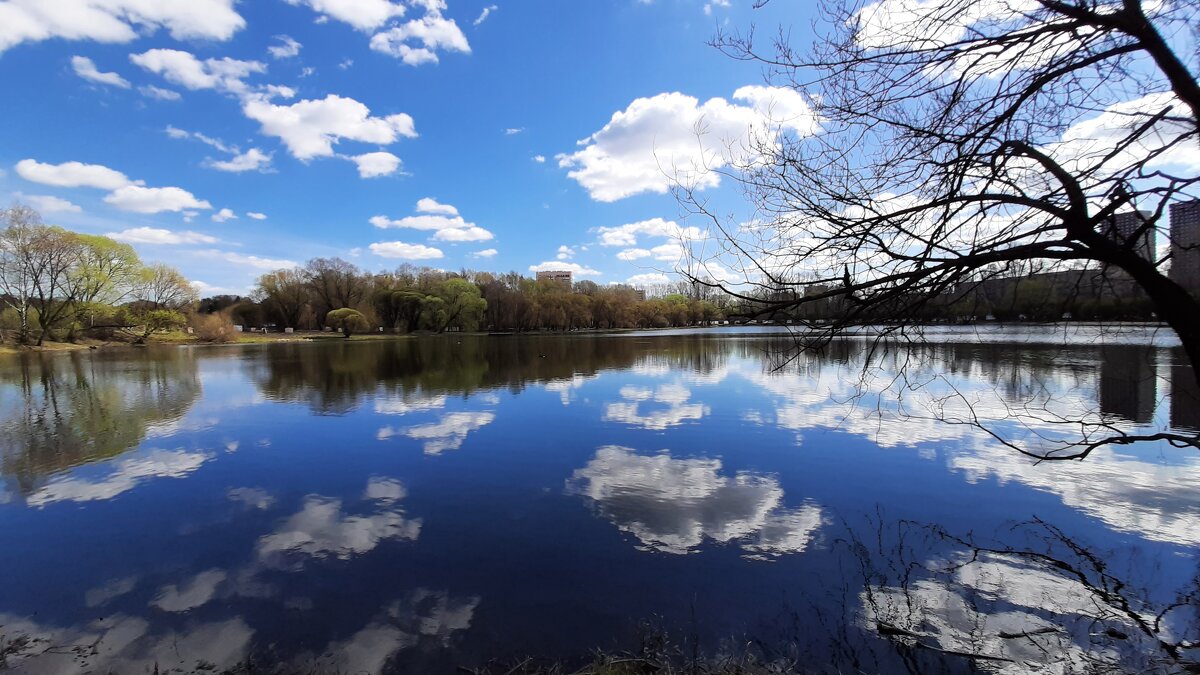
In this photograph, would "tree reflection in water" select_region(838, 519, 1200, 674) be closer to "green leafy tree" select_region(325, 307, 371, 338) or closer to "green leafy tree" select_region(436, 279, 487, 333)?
"green leafy tree" select_region(325, 307, 371, 338)

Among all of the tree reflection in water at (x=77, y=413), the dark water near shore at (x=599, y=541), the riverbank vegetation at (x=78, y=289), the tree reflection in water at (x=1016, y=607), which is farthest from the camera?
the riverbank vegetation at (x=78, y=289)

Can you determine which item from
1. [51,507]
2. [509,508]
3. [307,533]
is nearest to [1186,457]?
[509,508]

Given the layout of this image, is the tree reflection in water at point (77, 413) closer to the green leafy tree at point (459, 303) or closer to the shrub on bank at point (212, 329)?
the shrub on bank at point (212, 329)

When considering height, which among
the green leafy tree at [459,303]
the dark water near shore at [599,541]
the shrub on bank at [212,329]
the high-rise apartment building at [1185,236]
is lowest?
the dark water near shore at [599,541]

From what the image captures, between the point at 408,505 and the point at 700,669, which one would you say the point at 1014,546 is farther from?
the point at 408,505

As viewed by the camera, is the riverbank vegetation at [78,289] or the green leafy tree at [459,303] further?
the green leafy tree at [459,303]

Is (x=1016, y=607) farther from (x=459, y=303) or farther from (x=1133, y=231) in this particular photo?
(x=459, y=303)

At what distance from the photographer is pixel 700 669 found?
3.84m

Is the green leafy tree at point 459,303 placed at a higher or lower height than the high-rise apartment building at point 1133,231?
higher

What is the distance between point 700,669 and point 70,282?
7226cm

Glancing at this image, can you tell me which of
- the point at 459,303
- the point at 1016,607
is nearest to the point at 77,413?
the point at 1016,607

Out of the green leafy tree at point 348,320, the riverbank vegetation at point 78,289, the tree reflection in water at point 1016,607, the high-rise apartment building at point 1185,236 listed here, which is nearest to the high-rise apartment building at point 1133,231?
the high-rise apartment building at point 1185,236

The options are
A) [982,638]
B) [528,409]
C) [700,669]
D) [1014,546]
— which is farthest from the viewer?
[528,409]

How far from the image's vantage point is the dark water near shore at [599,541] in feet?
14.0
